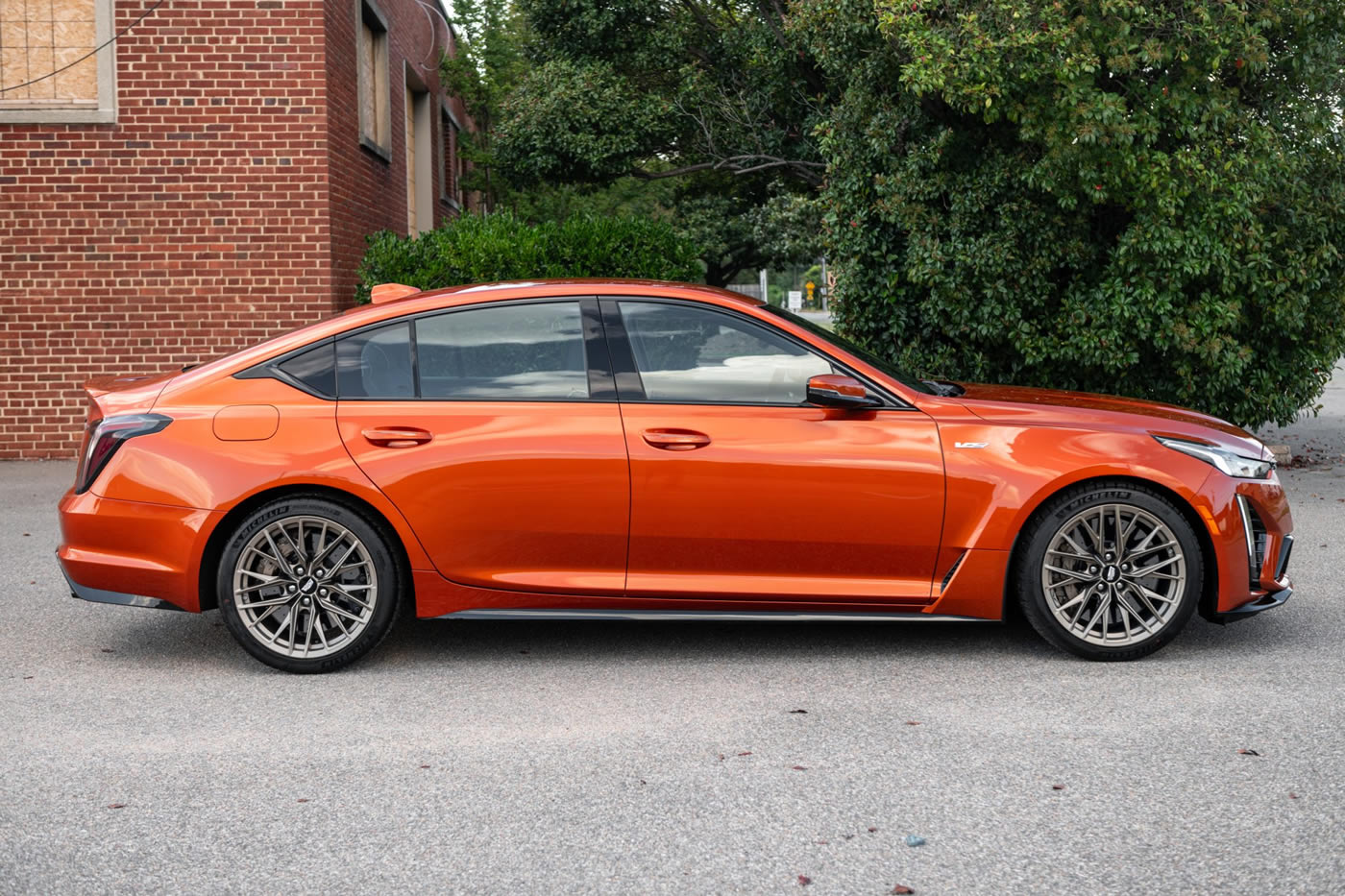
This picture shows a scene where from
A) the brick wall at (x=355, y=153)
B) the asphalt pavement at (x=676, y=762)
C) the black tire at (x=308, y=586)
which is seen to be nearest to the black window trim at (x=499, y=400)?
the black tire at (x=308, y=586)

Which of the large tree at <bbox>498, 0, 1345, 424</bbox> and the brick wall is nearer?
the large tree at <bbox>498, 0, 1345, 424</bbox>

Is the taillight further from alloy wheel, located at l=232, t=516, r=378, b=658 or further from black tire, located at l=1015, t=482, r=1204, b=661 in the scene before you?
black tire, located at l=1015, t=482, r=1204, b=661

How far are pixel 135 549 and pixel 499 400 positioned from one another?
1.59 m

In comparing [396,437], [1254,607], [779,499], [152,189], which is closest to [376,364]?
[396,437]

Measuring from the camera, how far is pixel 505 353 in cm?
559

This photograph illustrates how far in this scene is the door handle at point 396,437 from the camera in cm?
541

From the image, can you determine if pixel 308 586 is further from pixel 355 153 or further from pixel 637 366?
pixel 355 153

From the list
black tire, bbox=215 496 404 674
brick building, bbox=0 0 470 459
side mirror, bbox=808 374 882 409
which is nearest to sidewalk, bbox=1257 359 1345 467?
side mirror, bbox=808 374 882 409

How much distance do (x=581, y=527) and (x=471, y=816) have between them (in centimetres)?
168

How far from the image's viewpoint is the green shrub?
12812mm

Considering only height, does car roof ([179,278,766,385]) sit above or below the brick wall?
below

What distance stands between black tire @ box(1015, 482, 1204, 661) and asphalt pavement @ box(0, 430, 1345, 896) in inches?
6.1

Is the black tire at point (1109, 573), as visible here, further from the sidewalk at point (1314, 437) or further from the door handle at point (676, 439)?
the sidewalk at point (1314, 437)

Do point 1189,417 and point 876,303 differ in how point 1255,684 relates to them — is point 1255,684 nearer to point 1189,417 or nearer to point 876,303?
point 1189,417
